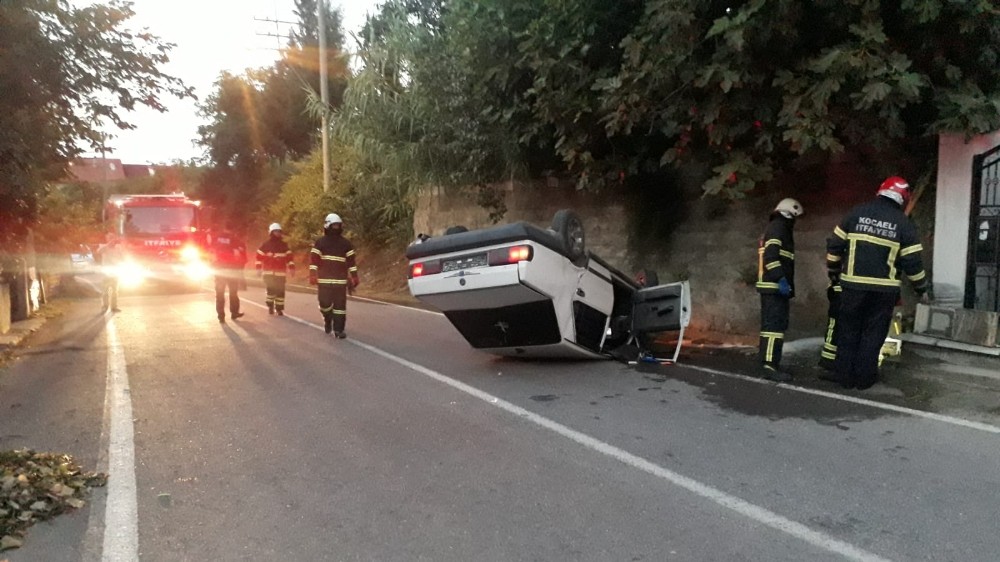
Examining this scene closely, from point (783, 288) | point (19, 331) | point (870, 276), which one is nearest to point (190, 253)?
point (19, 331)

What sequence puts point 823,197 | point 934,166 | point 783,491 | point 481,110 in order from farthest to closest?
point 481,110, point 823,197, point 934,166, point 783,491

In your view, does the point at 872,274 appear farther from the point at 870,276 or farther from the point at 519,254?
the point at 519,254

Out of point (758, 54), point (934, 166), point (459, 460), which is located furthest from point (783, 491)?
point (934, 166)

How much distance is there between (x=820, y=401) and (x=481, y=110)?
8.53 meters

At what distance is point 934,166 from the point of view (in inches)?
323

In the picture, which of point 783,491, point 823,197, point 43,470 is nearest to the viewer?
point 783,491

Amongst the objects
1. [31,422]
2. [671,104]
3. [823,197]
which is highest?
[671,104]

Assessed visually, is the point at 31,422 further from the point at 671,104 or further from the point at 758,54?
the point at 758,54

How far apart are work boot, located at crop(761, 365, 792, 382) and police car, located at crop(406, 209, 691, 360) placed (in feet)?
3.36

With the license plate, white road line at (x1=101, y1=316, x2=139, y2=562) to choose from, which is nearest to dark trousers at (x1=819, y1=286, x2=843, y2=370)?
the license plate

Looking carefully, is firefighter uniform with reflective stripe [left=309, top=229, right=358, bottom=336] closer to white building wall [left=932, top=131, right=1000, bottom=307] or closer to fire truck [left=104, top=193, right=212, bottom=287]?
white building wall [left=932, top=131, right=1000, bottom=307]

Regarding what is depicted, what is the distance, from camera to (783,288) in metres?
6.95

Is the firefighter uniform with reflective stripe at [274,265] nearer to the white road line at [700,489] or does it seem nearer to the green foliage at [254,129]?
the white road line at [700,489]

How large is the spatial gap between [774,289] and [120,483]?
18.1 feet
